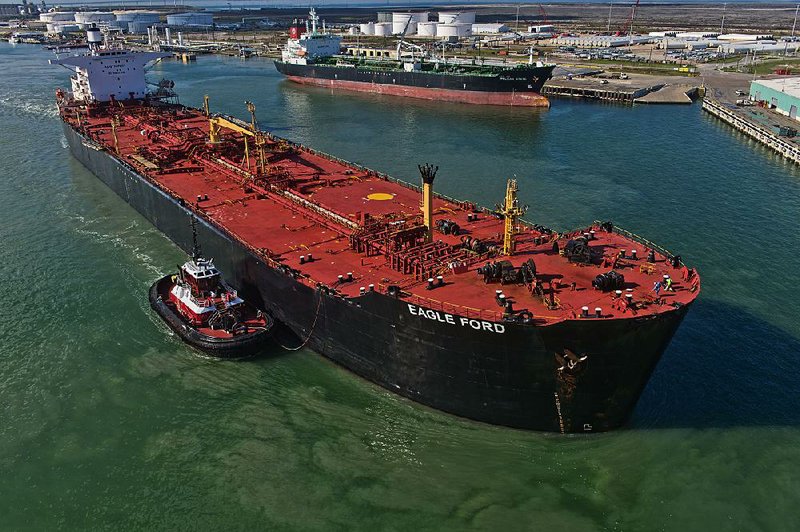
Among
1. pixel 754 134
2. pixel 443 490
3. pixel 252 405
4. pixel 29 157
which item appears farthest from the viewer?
pixel 754 134

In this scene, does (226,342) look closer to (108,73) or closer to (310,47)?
(108,73)

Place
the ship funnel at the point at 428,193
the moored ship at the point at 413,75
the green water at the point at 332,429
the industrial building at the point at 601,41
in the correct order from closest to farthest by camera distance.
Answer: the green water at the point at 332,429
the ship funnel at the point at 428,193
the moored ship at the point at 413,75
the industrial building at the point at 601,41

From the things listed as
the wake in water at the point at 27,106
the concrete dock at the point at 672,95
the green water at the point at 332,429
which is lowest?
the green water at the point at 332,429

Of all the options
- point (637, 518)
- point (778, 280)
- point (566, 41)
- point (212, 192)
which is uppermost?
point (566, 41)

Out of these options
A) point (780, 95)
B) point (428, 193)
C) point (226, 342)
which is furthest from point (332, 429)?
point (780, 95)

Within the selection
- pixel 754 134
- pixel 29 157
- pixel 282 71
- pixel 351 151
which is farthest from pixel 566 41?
pixel 29 157

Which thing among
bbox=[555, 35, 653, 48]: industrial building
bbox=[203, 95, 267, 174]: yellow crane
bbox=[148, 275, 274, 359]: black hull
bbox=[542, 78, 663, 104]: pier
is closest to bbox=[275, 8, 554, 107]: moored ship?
bbox=[542, 78, 663, 104]: pier

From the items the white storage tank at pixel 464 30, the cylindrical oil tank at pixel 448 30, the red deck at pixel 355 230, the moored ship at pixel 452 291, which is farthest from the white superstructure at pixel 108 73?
the white storage tank at pixel 464 30

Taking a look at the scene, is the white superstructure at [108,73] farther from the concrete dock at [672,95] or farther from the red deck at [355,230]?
the concrete dock at [672,95]

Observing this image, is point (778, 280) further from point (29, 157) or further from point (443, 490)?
point (29, 157)
